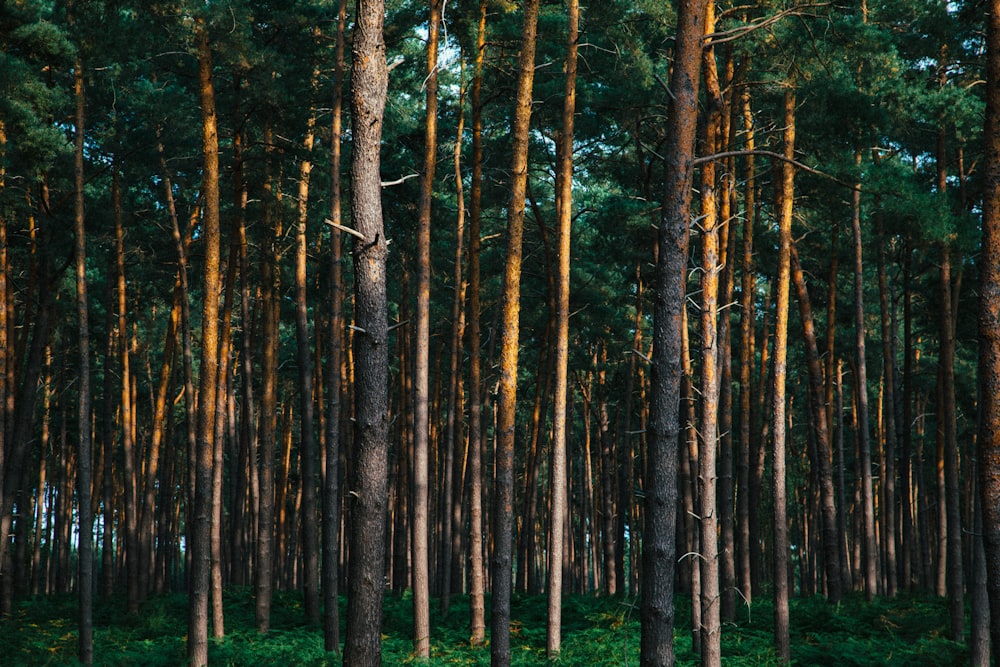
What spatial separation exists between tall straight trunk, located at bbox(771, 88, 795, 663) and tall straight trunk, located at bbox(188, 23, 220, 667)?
338 inches

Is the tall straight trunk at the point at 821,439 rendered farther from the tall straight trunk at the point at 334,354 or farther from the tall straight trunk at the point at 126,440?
the tall straight trunk at the point at 126,440

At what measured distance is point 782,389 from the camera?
14.2 m

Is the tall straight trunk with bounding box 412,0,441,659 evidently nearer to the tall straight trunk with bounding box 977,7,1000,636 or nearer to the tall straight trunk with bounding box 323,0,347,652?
the tall straight trunk with bounding box 323,0,347,652

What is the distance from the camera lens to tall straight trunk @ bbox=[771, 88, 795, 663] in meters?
13.8

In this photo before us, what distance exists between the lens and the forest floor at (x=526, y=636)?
578 inches

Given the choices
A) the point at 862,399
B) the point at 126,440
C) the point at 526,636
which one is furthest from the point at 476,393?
the point at 862,399

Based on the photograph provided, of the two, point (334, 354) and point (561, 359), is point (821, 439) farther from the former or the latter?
point (334, 354)

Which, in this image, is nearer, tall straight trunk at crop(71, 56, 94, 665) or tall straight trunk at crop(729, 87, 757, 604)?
tall straight trunk at crop(71, 56, 94, 665)

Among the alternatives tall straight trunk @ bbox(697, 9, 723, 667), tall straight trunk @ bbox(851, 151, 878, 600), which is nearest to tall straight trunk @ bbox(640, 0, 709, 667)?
tall straight trunk @ bbox(697, 9, 723, 667)

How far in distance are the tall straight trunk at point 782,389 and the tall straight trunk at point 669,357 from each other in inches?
236

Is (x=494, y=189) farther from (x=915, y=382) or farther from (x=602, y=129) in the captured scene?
(x=915, y=382)

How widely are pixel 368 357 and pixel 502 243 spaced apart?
17727 mm

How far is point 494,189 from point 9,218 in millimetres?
11316

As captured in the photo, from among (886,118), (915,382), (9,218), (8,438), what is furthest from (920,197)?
(915,382)
